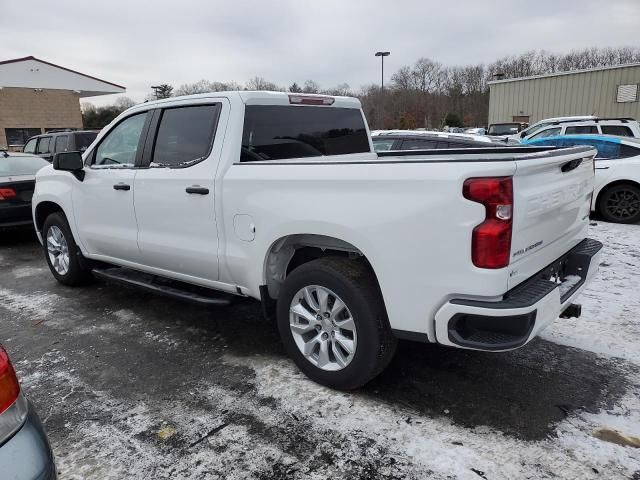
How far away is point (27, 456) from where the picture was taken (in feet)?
5.59

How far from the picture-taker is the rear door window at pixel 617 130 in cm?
1492

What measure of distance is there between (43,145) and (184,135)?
498 inches

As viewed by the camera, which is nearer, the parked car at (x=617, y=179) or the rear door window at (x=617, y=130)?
the parked car at (x=617, y=179)

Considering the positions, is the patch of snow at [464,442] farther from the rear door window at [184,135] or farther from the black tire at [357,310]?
the rear door window at [184,135]

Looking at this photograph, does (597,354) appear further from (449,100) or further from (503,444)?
(449,100)

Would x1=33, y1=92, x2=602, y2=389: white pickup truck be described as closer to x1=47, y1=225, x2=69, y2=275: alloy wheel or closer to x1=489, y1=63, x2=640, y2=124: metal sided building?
x1=47, y1=225, x2=69, y2=275: alloy wheel

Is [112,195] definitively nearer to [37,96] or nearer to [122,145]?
[122,145]

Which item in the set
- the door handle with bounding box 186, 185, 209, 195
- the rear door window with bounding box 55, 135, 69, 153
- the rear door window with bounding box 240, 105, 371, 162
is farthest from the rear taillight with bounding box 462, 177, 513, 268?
the rear door window with bounding box 55, 135, 69, 153

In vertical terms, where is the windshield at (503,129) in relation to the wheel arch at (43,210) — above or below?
above

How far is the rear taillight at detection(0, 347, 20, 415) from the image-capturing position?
5.86 feet

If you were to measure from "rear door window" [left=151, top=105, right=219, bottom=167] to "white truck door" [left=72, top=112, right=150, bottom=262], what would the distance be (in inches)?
10.6

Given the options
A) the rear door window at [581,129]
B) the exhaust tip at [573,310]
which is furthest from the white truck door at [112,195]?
the rear door window at [581,129]

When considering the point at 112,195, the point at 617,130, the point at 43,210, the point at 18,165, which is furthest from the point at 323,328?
the point at 617,130

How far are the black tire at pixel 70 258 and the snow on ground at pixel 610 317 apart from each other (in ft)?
15.6
